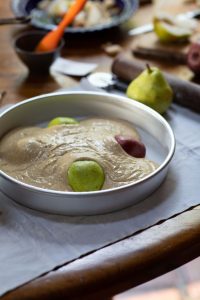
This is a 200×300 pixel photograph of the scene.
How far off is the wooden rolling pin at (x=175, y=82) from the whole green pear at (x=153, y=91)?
4cm

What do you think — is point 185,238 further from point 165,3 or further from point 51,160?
point 165,3

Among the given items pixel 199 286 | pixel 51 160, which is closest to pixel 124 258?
pixel 51 160

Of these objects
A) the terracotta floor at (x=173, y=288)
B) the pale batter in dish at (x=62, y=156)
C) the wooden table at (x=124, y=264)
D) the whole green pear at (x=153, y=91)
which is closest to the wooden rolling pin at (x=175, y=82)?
the whole green pear at (x=153, y=91)

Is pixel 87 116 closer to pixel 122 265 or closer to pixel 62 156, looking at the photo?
pixel 62 156

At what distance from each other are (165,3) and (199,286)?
72 cm

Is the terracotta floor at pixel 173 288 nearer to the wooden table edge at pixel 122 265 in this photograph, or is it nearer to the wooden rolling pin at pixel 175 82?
the wooden rolling pin at pixel 175 82

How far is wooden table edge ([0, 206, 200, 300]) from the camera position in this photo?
0.63 meters

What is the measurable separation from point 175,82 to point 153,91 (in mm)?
79

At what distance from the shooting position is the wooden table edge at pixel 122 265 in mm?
634

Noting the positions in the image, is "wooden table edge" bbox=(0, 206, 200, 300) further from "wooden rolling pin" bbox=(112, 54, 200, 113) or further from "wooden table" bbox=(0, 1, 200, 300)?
"wooden rolling pin" bbox=(112, 54, 200, 113)

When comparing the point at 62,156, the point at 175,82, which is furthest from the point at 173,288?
the point at 62,156

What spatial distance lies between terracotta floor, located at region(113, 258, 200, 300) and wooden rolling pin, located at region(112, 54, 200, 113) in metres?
0.53

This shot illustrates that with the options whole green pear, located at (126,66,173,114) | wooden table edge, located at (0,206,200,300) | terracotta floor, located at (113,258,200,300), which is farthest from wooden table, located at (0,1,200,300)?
terracotta floor, located at (113,258,200,300)

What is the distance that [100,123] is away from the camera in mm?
920
